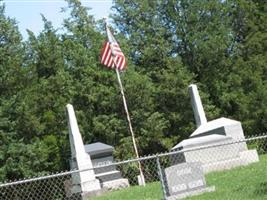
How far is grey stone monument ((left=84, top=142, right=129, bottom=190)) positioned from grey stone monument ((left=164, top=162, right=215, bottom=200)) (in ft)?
31.7

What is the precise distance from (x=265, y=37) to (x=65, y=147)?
1666 cm

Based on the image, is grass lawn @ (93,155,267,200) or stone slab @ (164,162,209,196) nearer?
grass lawn @ (93,155,267,200)

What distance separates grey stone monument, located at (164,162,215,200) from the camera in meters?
11.1

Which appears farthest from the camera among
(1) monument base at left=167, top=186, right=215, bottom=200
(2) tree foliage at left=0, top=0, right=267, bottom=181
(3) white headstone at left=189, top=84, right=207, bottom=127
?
(2) tree foliage at left=0, top=0, right=267, bottom=181

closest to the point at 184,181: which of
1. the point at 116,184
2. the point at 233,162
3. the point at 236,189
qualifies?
the point at 236,189

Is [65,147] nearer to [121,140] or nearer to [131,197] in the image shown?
[121,140]

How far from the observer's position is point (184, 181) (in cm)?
1143

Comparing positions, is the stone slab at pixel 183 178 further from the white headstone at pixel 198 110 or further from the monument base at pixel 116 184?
the white headstone at pixel 198 110

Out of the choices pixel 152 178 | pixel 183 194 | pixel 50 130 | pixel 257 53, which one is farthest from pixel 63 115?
pixel 183 194

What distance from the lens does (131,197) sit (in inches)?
554

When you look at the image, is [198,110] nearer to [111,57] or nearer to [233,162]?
[111,57]

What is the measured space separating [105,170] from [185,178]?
37.1ft

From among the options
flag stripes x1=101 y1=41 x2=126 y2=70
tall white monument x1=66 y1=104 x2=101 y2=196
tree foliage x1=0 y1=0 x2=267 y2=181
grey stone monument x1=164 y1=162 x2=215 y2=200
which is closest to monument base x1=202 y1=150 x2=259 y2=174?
tall white monument x1=66 y1=104 x2=101 y2=196

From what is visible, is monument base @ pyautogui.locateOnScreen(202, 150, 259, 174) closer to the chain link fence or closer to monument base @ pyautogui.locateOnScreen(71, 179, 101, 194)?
the chain link fence
